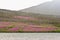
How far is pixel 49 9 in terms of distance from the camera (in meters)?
1.67

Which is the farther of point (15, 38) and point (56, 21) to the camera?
point (56, 21)

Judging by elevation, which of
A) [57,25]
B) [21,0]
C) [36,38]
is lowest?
[36,38]

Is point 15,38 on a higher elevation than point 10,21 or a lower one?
lower

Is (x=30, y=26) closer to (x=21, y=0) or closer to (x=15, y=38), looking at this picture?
(x=15, y=38)

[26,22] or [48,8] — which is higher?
[48,8]

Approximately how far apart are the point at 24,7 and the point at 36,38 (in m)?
0.37

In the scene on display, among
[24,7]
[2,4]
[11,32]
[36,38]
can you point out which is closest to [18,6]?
[24,7]

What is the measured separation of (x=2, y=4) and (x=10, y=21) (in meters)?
0.20

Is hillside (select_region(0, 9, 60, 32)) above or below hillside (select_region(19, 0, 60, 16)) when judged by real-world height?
below

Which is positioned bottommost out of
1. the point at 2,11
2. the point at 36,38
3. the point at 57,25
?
the point at 36,38

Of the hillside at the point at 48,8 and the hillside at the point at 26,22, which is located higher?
the hillside at the point at 48,8

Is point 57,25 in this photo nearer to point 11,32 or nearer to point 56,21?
point 56,21

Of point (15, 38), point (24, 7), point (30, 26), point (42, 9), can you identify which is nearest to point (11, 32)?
point (15, 38)

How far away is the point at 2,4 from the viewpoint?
161cm
